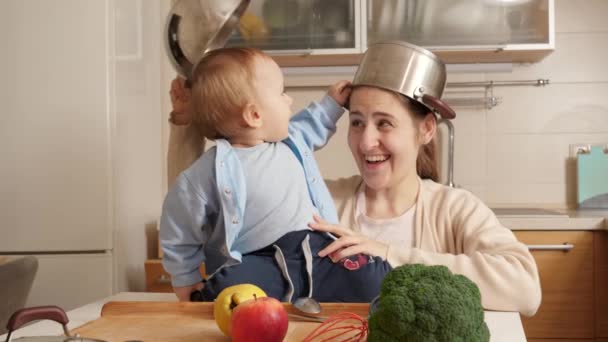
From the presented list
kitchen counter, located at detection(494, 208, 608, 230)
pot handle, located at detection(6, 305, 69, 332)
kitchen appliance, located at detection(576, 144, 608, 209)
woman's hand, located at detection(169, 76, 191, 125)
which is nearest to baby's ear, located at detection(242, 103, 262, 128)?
woman's hand, located at detection(169, 76, 191, 125)

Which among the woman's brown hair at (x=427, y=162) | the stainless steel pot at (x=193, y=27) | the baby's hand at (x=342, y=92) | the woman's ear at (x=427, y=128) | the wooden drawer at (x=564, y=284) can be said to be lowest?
the wooden drawer at (x=564, y=284)


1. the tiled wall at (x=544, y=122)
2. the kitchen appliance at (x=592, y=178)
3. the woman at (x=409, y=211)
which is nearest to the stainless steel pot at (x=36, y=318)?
the woman at (x=409, y=211)

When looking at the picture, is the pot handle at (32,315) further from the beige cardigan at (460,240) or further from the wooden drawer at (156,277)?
the wooden drawer at (156,277)

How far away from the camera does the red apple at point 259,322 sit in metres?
0.91

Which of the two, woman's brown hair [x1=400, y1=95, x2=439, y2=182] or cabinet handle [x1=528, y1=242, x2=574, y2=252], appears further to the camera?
cabinet handle [x1=528, y1=242, x2=574, y2=252]

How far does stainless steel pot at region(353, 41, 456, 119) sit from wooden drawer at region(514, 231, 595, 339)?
3.46ft

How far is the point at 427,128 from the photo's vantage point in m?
1.66

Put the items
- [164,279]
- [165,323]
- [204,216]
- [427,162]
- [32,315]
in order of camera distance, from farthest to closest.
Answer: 1. [164,279]
2. [427,162]
3. [204,216]
4. [165,323]
5. [32,315]

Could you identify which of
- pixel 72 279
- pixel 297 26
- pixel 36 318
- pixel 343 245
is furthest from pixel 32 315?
pixel 297 26

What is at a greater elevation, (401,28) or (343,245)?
(401,28)

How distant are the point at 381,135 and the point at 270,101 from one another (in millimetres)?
344

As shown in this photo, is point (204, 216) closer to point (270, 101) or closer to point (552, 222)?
point (270, 101)

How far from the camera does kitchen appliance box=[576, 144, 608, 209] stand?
2.80 m

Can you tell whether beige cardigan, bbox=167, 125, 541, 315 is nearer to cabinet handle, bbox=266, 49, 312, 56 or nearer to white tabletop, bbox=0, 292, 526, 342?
white tabletop, bbox=0, 292, 526, 342
